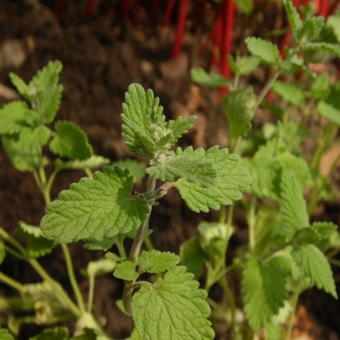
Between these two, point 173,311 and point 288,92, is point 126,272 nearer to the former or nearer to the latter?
point 173,311

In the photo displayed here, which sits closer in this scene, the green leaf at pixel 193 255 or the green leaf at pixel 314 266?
the green leaf at pixel 314 266

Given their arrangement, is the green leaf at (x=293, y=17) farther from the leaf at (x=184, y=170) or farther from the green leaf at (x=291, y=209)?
the leaf at (x=184, y=170)

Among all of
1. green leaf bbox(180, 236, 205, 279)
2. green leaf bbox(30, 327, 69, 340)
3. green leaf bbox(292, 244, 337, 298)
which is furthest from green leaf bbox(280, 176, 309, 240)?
green leaf bbox(30, 327, 69, 340)

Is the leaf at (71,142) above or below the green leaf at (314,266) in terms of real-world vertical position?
above

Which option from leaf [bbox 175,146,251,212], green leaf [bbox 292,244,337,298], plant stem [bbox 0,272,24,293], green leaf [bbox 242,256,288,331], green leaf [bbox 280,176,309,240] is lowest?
plant stem [bbox 0,272,24,293]

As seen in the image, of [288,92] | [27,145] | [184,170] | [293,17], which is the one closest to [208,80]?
[288,92]

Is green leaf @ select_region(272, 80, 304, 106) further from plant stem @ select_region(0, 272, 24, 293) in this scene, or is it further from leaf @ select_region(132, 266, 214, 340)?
plant stem @ select_region(0, 272, 24, 293)

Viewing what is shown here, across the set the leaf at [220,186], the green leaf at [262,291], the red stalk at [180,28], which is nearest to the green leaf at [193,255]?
the green leaf at [262,291]
